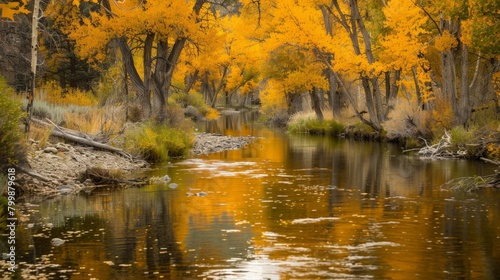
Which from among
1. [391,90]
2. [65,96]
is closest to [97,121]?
[65,96]

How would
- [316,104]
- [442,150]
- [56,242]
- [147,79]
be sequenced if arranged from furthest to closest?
[316,104], [147,79], [442,150], [56,242]

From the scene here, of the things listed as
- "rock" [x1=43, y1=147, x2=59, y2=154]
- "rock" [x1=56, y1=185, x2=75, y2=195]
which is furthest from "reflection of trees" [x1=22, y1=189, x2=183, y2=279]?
"rock" [x1=43, y1=147, x2=59, y2=154]

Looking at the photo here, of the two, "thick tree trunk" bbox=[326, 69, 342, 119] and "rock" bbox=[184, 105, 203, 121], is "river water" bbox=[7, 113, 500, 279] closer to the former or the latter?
"thick tree trunk" bbox=[326, 69, 342, 119]

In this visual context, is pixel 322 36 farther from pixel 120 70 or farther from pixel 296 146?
pixel 120 70

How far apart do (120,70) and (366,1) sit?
552 inches

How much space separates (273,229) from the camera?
1417 cm

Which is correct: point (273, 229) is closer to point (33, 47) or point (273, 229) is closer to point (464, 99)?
point (33, 47)

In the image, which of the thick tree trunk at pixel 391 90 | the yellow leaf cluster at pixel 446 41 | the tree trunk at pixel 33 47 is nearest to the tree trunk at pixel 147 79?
the yellow leaf cluster at pixel 446 41

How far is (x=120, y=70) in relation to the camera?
34625mm

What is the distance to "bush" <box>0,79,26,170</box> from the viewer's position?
17.2m

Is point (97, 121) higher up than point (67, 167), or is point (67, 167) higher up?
point (97, 121)

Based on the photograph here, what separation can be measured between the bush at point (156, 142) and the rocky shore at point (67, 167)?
79 centimetres

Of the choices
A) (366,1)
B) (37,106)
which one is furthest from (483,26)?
(366,1)

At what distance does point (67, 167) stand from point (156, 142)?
21.5 ft
